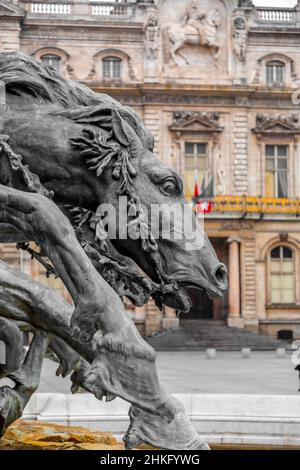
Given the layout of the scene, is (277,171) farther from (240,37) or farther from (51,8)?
(51,8)

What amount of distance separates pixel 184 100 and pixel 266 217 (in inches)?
210

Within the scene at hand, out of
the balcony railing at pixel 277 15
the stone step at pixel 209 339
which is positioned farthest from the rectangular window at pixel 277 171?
the stone step at pixel 209 339

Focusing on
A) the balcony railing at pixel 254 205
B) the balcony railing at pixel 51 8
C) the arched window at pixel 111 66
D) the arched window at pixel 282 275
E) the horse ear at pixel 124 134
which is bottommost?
the horse ear at pixel 124 134

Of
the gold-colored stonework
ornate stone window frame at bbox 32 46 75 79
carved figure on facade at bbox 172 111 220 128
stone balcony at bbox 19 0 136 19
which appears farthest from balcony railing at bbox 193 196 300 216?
the gold-colored stonework

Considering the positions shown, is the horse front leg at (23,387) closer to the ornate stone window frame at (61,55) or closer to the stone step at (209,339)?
the stone step at (209,339)

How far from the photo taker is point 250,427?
5.63 m

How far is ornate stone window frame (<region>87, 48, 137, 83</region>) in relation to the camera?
2967 cm

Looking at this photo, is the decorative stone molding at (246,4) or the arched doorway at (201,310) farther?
the decorative stone molding at (246,4)

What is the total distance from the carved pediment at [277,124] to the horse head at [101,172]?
27.2 metres

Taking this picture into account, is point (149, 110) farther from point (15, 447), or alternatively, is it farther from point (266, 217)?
point (15, 447)

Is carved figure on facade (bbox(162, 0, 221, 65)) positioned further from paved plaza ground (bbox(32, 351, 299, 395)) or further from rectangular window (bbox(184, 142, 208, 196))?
paved plaza ground (bbox(32, 351, 299, 395))

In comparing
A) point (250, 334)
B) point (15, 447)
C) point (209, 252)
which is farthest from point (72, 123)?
point (250, 334)

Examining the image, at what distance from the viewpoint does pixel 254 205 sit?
29.4 meters

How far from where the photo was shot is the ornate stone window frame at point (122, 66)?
97.3 ft
